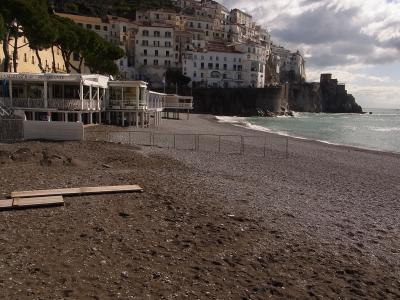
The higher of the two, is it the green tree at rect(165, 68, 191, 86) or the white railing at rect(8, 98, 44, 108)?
the green tree at rect(165, 68, 191, 86)

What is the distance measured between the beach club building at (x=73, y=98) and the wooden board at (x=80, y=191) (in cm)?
2006

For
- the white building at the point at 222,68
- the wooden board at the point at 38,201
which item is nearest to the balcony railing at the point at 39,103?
the wooden board at the point at 38,201

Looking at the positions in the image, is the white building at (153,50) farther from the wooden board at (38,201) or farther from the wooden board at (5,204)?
the wooden board at (5,204)

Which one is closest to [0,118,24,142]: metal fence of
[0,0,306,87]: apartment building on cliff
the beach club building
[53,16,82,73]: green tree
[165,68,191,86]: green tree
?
the beach club building

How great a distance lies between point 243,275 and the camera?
25.2 feet

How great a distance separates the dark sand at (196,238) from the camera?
23.4ft

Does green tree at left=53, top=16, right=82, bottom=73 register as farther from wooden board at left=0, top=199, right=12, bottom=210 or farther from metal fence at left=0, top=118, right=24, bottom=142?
wooden board at left=0, top=199, right=12, bottom=210

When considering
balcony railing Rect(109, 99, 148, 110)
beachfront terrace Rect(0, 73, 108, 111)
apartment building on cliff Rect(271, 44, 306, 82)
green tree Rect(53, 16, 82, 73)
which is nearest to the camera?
beachfront terrace Rect(0, 73, 108, 111)

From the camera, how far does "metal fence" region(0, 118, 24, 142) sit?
25.1 metres

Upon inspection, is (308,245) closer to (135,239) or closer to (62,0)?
(135,239)

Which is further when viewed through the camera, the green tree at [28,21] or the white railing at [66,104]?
the green tree at [28,21]

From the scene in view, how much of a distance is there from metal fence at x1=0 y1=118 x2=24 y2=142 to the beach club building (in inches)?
207

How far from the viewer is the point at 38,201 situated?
11.1 meters

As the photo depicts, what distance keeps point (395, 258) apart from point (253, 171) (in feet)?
35.5
